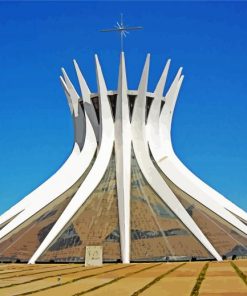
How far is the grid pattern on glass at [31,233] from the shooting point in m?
29.1

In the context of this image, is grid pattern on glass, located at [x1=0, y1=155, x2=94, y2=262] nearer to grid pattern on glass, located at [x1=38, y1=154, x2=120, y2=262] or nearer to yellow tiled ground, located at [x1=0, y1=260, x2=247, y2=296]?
grid pattern on glass, located at [x1=38, y1=154, x2=120, y2=262]

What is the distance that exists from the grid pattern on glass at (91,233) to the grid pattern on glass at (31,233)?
141cm

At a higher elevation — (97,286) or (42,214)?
(42,214)

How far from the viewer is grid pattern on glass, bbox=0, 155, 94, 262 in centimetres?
2914

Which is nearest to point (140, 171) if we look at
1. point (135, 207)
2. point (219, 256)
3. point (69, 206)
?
point (135, 207)

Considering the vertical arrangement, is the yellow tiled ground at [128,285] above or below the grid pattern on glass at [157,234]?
below

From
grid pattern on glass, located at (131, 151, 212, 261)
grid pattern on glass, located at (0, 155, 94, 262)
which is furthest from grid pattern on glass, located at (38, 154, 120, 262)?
grid pattern on glass, located at (0, 155, 94, 262)

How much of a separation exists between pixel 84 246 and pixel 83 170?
842 centimetres

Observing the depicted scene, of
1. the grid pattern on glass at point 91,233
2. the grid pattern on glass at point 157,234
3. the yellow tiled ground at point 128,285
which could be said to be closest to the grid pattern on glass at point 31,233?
the grid pattern on glass at point 91,233

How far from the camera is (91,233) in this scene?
28.9m

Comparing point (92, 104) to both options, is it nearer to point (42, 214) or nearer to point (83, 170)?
point (83, 170)

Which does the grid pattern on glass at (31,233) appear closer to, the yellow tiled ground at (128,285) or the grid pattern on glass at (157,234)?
the grid pattern on glass at (157,234)

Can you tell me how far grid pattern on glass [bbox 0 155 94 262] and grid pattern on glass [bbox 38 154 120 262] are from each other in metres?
1.41

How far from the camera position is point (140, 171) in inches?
1335
